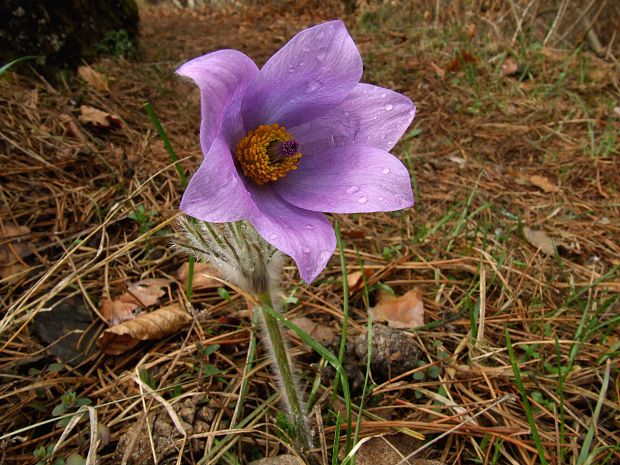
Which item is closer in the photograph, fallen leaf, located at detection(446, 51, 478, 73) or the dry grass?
the dry grass

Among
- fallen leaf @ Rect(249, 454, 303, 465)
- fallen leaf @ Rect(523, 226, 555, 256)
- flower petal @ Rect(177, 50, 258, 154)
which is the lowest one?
fallen leaf @ Rect(523, 226, 555, 256)

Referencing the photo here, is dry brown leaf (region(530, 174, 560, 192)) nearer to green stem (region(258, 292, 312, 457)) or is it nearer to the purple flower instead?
the purple flower

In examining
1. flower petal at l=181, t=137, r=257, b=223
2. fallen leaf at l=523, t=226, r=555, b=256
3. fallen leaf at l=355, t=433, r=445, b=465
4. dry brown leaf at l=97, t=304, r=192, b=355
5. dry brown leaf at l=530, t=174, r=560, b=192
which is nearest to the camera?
flower petal at l=181, t=137, r=257, b=223

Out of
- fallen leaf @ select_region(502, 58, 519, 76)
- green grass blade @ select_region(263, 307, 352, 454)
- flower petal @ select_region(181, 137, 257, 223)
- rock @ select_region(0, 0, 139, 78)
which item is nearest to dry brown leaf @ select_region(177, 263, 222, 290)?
green grass blade @ select_region(263, 307, 352, 454)

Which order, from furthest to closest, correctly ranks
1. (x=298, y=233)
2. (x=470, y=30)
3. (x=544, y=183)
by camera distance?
(x=470, y=30) → (x=544, y=183) → (x=298, y=233)

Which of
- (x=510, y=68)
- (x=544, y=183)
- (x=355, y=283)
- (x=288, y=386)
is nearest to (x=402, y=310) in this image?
(x=355, y=283)

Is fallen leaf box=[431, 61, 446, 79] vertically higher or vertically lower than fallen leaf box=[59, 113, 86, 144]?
lower

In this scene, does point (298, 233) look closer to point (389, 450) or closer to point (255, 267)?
point (255, 267)
